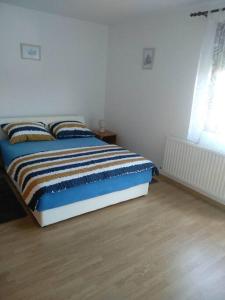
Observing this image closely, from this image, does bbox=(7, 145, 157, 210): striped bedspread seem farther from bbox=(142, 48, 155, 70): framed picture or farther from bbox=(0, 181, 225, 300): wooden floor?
bbox=(142, 48, 155, 70): framed picture

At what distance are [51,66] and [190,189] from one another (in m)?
2.91

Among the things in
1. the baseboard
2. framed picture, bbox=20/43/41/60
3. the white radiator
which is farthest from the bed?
framed picture, bbox=20/43/41/60

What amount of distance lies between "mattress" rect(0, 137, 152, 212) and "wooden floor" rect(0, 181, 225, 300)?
259mm

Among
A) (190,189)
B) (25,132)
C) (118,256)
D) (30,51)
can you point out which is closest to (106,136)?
(25,132)

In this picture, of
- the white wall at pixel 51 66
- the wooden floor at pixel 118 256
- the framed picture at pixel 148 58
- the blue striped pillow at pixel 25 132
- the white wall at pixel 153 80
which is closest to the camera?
the wooden floor at pixel 118 256

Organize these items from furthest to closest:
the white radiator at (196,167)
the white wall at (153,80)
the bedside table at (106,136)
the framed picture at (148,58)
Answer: the bedside table at (106,136) < the framed picture at (148,58) < the white wall at (153,80) < the white radiator at (196,167)

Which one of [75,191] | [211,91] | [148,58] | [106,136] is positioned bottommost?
[75,191]

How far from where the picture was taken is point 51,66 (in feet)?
13.0

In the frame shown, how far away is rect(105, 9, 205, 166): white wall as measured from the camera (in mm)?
3171

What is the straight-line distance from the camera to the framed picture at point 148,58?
363 cm

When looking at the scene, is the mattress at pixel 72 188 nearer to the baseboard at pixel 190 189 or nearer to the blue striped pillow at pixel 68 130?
the blue striped pillow at pixel 68 130

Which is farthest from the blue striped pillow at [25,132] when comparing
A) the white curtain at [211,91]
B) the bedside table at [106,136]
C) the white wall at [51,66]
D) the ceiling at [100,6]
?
the white curtain at [211,91]

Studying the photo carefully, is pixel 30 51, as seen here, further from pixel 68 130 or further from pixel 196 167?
pixel 196 167

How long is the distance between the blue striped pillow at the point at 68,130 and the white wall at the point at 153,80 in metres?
0.86
